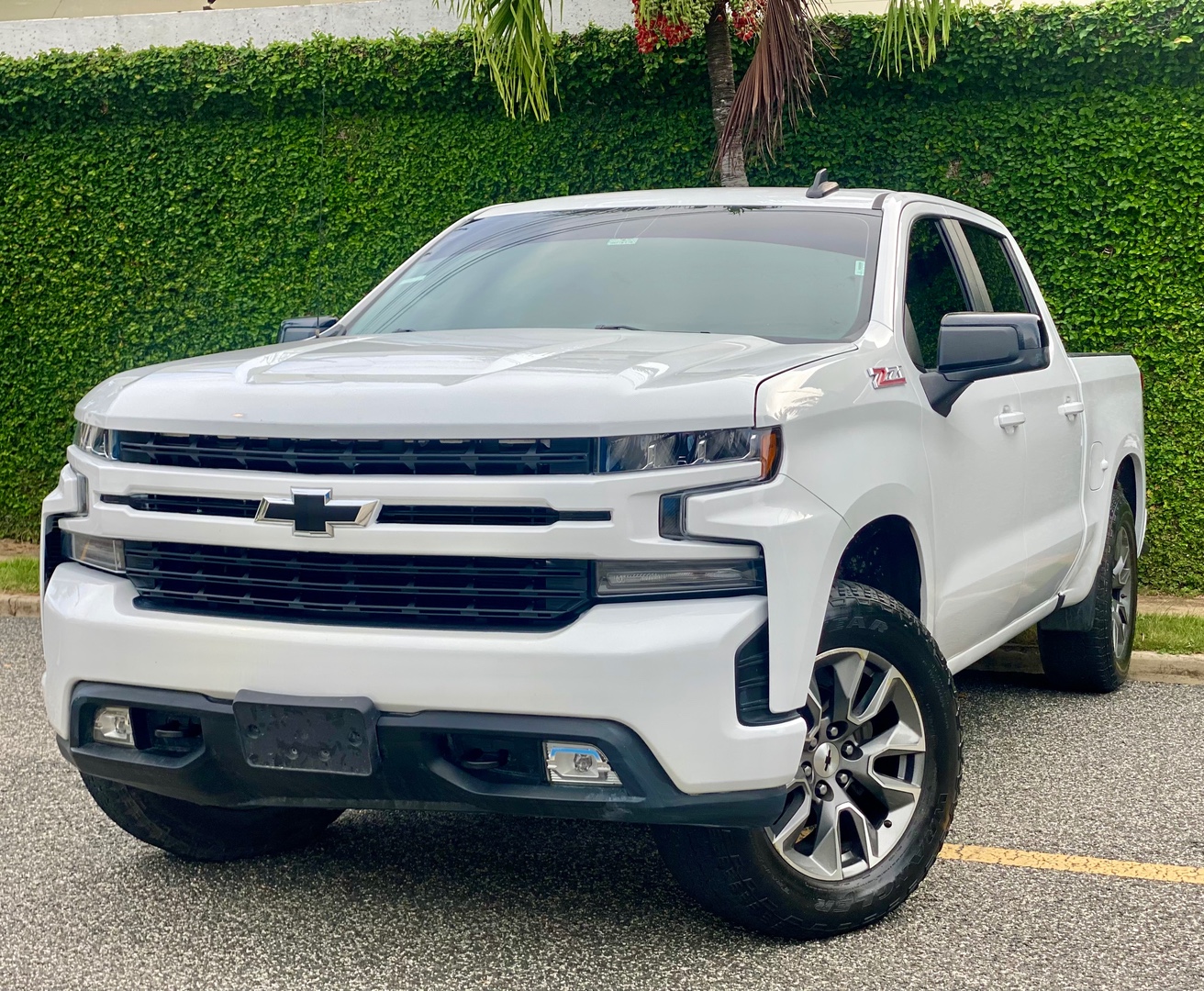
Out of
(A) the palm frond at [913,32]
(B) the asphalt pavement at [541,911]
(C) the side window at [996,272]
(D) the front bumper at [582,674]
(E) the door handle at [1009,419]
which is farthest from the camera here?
(A) the palm frond at [913,32]

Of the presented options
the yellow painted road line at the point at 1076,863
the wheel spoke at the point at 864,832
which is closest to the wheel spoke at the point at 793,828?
the wheel spoke at the point at 864,832

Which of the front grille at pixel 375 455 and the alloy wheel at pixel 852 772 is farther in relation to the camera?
the alloy wheel at pixel 852 772

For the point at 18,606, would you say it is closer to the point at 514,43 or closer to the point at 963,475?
the point at 514,43

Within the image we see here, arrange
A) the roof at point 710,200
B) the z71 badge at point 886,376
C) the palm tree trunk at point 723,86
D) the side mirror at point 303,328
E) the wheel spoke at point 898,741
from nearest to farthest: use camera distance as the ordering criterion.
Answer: the wheel spoke at point 898,741 < the z71 badge at point 886,376 < the roof at point 710,200 < the side mirror at point 303,328 < the palm tree trunk at point 723,86

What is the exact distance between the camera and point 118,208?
957 centimetres

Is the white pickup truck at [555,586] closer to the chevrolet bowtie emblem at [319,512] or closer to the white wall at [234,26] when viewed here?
the chevrolet bowtie emblem at [319,512]

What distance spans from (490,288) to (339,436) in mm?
1587

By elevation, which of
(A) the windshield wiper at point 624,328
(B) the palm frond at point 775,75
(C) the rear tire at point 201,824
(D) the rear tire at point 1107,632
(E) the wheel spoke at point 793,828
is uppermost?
(B) the palm frond at point 775,75

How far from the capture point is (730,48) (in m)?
8.25

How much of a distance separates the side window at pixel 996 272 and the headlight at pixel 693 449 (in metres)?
2.48

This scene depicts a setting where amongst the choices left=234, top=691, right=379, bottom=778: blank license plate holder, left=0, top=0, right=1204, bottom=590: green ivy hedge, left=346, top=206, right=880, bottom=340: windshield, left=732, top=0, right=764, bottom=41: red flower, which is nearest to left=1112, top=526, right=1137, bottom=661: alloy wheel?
left=0, top=0, right=1204, bottom=590: green ivy hedge

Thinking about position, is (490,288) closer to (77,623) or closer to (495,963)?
(77,623)

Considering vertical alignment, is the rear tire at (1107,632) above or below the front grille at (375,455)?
below

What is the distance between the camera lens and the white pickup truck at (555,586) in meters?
2.98
